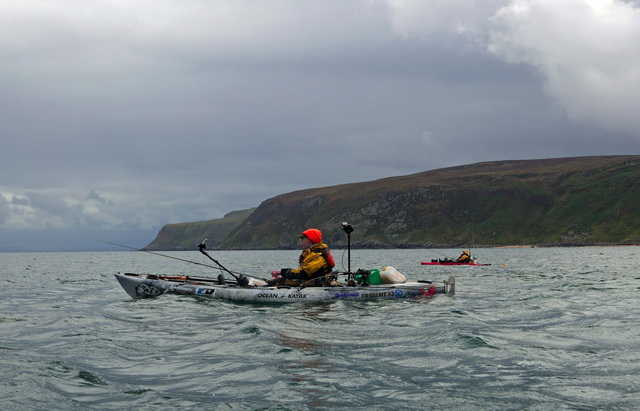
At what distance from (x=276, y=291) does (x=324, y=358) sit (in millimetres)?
10735

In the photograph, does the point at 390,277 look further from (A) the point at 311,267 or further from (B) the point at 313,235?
(B) the point at 313,235

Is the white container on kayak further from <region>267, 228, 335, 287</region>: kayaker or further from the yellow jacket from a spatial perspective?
the yellow jacket

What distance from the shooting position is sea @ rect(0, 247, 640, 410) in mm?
8297

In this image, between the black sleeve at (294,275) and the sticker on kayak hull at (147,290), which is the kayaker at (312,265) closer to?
the black sleeve at (294,275)

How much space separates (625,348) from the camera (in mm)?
12000

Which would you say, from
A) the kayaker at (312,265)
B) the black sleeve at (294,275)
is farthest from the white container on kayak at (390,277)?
the black sleeve at (294,275)

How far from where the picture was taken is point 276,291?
70.9 feet

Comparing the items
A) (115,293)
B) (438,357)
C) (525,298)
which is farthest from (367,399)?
(115,293)

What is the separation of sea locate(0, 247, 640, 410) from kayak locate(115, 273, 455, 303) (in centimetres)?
140

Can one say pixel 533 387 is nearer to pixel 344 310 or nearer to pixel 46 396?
pixel 46 396

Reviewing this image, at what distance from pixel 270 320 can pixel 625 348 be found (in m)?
9.34

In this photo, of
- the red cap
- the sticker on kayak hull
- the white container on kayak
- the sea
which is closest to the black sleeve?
the red cap

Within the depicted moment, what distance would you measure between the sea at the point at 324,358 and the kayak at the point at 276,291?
1403 mm

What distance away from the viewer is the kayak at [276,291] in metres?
21.5
